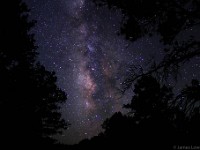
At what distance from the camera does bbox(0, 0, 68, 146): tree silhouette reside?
14445 millimetres

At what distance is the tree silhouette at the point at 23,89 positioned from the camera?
14445 mm

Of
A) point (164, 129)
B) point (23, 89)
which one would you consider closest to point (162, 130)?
point (164, 129)

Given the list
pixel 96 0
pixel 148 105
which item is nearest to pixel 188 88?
pixel 96 0

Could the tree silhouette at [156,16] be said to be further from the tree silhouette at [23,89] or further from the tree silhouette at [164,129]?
the tree silhouette at [23,89]

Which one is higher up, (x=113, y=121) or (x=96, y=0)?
(x=113, y=121)

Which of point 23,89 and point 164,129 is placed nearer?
point 164,129

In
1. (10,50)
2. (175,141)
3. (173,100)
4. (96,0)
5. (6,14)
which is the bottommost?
(175,141)

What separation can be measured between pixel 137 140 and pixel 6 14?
1092cm

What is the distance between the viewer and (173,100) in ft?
26.9

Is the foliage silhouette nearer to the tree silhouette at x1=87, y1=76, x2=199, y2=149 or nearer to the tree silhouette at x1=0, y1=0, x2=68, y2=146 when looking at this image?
the tree silhouette at x1=87, y1=76, x2=199, y2=149

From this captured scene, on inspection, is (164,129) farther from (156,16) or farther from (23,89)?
(23,89)

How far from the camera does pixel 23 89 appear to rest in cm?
1656

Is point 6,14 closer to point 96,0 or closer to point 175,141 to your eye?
point 96,0

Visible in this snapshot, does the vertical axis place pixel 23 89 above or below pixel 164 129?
above
